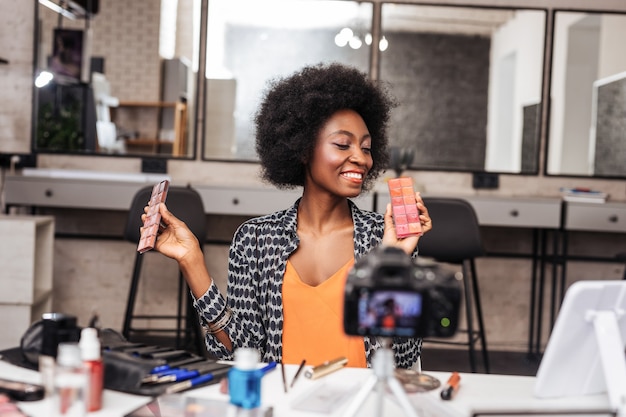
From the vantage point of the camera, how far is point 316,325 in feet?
5.49

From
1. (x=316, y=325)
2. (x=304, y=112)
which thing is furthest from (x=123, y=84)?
(x=316, y=325)

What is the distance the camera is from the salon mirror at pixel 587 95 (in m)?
4.36

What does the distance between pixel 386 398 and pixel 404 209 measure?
486 millimetres

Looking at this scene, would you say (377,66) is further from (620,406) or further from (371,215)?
(620,406)

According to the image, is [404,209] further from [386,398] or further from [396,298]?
[396,298]

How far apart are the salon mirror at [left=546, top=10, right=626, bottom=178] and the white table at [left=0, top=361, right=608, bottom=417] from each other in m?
3.30

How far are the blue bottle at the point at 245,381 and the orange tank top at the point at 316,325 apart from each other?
63 centimetres

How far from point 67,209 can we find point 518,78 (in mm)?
2873

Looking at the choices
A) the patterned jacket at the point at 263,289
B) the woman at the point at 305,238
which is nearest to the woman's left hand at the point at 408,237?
the woman at the point at 305,238

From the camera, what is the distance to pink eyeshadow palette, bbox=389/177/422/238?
1564 millimetres

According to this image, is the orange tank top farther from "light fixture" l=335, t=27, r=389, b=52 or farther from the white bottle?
"light fixture" l=335, t=27, r=389, b=52

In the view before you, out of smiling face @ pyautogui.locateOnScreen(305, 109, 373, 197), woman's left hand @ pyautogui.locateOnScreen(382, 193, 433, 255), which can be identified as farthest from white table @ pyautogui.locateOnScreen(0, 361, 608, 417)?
smiling face @ pyautogui.locateOnScreen(305, 109, 373, 197)

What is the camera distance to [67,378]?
0.98 meters

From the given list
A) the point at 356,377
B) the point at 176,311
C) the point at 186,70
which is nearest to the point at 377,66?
the point at 186,70
